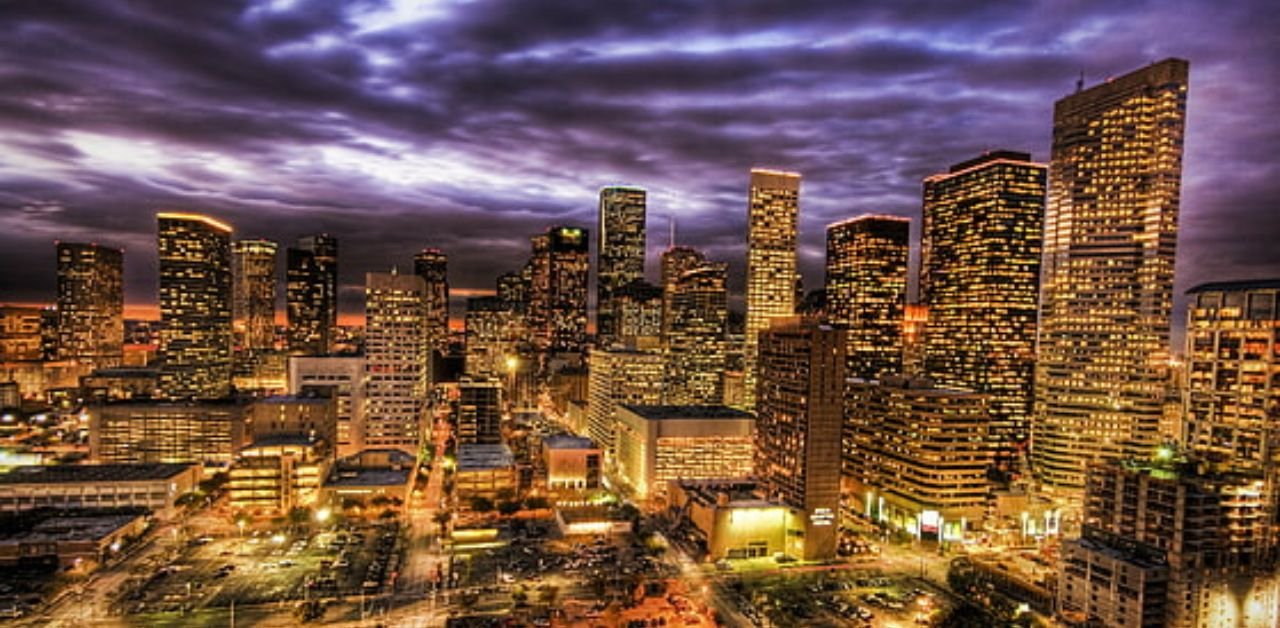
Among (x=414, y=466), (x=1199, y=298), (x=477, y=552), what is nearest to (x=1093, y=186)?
(x=1199, y=298)

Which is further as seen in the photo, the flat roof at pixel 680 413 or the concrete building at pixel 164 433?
the concrete building at pixel 164 433

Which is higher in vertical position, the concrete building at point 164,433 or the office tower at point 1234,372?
the office tower at point 1234,372

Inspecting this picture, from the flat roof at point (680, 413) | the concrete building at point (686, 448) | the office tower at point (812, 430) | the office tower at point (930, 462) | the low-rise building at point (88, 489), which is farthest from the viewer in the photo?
the flat roof at point (680, 413)

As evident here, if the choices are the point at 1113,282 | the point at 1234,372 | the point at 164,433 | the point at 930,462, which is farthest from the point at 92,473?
the point at 1113,282

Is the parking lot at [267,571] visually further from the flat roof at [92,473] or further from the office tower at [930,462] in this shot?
the office tower at [930,462]

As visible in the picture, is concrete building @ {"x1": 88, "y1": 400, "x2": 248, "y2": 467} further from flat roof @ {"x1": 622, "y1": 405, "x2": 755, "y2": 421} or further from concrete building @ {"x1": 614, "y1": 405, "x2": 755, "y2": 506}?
concrete building @ {"x1": 614, "y1": 405, "x2": 755, "y2": 506}

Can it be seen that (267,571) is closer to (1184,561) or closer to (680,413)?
(680,413)

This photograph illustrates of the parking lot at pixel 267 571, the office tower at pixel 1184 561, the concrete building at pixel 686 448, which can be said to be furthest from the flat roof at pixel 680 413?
the office tower at pixel 1184 561
